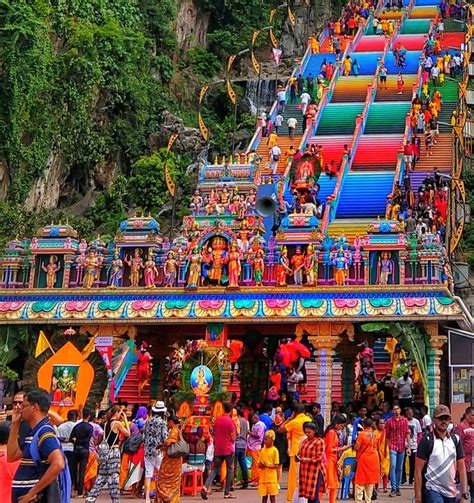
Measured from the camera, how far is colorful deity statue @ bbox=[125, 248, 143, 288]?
23.0 metres

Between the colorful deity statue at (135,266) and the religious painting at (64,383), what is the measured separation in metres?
5.43

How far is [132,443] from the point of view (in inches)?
541

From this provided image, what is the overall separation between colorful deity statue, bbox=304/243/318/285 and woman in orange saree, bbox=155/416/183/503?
10.3 metres

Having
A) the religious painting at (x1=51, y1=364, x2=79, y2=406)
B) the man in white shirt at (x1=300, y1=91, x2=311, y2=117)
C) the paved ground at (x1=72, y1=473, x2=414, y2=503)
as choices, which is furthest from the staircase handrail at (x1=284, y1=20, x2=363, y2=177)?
the paved ground at (x1=72, y1=473, x2=414, y2=503)

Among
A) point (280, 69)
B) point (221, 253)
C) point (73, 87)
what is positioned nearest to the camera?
point (221, 253)

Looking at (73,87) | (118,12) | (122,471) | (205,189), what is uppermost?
(118,12)

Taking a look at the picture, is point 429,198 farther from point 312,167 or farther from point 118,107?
point 118,107

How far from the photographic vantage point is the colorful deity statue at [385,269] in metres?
21.5

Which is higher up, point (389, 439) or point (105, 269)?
point (105, 269)

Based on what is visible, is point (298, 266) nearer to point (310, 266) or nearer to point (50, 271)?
point (310, 266)

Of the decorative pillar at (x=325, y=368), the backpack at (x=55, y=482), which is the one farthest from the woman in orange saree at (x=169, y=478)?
the decorative pillar at (x=325, y=368)

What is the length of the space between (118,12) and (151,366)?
1756 cm

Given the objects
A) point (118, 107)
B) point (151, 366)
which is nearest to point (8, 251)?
point (151, 366)

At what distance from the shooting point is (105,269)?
23.4 m
